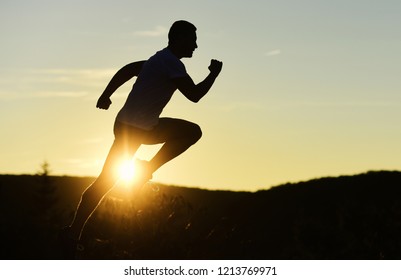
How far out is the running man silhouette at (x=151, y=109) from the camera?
8.51 m

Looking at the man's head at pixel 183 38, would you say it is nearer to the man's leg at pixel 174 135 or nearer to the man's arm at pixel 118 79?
the man's arm at pixel 118 79

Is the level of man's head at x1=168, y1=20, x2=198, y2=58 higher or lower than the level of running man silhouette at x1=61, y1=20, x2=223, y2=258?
higher

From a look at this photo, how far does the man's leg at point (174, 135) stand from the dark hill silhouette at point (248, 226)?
0.83 meters

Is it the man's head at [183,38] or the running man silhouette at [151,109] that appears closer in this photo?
the running man silhouette at [151,109]

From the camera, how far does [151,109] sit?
28.1 feet

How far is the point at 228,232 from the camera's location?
13.0 metres

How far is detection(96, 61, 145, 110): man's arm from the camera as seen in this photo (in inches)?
360

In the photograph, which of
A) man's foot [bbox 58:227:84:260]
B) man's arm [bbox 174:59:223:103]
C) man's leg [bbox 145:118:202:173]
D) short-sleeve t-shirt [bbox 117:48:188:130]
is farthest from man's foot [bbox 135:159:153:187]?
man's arm [bbox 174:59:223:103]

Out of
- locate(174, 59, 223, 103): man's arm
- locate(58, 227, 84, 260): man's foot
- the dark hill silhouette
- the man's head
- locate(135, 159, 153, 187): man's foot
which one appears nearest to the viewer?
locate(174, 59, 223, 103): man's arm

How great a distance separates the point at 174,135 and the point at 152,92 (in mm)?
725

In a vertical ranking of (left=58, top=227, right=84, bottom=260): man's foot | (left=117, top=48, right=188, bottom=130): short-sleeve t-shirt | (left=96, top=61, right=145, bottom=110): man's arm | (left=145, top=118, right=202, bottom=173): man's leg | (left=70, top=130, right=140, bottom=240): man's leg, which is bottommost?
(left=58, top=227, right=84, bottom=260): man's foot

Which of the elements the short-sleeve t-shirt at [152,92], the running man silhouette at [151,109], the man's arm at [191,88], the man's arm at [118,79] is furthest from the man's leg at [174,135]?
the man's arm at [118,79]

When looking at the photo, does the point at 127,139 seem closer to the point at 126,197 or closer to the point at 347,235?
the point at 126,197

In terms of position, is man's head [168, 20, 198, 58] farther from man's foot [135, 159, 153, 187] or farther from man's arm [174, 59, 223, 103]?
man's foot [135, 159, 153, 187]
